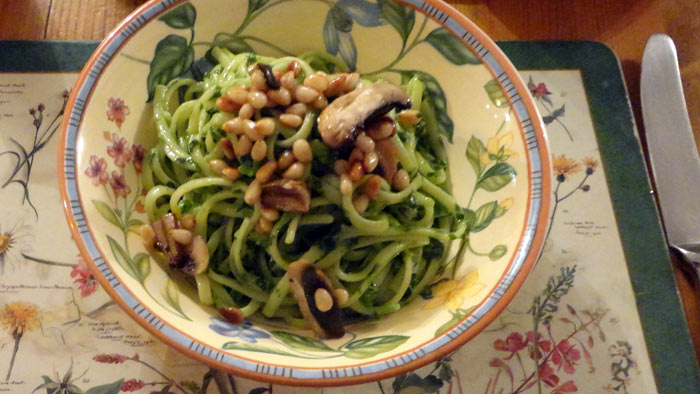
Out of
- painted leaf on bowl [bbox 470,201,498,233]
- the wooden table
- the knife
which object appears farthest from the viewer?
the wooden table

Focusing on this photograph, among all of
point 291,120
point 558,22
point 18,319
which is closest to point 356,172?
point 291,120

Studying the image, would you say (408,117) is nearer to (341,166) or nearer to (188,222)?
(341,166)

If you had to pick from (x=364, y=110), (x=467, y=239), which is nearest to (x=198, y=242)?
(x=364, y=110)

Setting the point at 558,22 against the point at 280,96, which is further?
the point at 558,22

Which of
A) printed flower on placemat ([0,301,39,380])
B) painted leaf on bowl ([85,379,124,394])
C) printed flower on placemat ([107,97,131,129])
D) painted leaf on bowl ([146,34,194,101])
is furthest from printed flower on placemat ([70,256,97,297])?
painted leaf on bowl ([146,34,194,101])

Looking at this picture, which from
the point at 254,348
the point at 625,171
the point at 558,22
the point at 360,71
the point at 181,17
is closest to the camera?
the point at 254,348

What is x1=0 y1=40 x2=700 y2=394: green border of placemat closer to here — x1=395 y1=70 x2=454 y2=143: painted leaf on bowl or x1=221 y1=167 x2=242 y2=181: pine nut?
x1=395 y1=70 x2=454 y2=143: painted leaf on bowl
